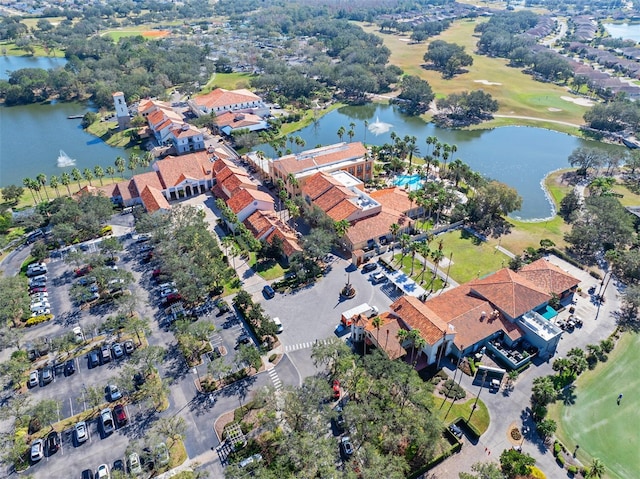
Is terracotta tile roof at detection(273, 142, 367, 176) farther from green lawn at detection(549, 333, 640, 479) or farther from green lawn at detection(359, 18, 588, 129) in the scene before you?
green lawn at detection(549, 333, 640, 479)

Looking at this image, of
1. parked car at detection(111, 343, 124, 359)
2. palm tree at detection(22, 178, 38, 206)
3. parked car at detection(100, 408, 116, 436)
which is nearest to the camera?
parked car at detection(100, 408, 116, 436)

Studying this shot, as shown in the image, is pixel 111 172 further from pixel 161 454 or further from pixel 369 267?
pixel 161 454

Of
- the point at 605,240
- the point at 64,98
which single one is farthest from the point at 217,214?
the point at 64,98

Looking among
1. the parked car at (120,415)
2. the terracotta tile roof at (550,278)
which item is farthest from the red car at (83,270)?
the terracotta tile roof at (550,278)

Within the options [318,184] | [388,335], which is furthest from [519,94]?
[388,335]

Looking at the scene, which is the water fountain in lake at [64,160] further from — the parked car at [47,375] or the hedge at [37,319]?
the parked car at [47,375]

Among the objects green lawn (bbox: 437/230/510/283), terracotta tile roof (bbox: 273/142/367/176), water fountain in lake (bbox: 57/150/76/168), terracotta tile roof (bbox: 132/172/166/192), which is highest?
terracotta tile roof (bbox: 273/142/367/176)

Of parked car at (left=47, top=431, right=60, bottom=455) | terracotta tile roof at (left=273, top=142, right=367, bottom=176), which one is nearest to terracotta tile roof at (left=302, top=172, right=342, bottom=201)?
terracotta tile roof at (left=273, top=142, right=367, bottom=176)
